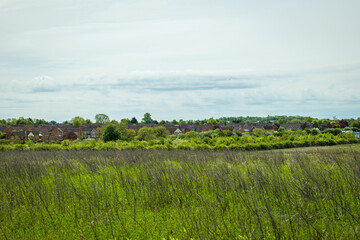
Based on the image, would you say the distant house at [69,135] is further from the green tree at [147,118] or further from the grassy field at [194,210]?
the grassy field at [194,210]

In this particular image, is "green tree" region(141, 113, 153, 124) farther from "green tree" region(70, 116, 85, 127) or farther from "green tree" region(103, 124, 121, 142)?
"green tree" region(103, 124, 121, 142)

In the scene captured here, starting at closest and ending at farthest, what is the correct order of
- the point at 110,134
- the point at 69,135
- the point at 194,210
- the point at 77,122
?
1. the point at 194,210
2. the point at 110,134
3. the point at 69,135
4. the point at 77,122

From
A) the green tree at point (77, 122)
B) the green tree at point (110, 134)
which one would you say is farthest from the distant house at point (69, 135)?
the green tree at point (110, 134)

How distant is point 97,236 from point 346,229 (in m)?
4.68

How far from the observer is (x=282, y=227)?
214 inches

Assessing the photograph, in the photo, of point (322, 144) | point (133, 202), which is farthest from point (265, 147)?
point (133, 202)

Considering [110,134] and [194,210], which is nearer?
[194,210]

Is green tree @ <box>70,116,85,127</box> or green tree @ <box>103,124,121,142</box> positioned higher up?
green tree @ <box>70,116,85,127</box>

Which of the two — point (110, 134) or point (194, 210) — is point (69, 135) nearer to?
point (110, 134)

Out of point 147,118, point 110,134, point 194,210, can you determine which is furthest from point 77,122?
point 194,210

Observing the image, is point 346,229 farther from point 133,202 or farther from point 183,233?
point 133,202

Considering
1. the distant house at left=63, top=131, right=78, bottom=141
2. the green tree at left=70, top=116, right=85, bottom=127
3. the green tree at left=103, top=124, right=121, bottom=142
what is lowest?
the distant house at left=63, top=131, right=78, bottom=141

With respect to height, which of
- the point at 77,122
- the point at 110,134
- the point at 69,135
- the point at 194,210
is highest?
the point at 77,122

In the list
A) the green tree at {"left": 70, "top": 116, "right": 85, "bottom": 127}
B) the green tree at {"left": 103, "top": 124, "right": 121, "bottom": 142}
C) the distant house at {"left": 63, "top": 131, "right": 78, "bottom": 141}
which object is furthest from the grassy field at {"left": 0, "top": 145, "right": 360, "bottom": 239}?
the green tree at {"left": 70, "top": 116, "right": 85, "bottom": 127}
